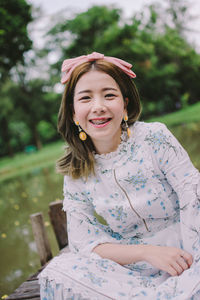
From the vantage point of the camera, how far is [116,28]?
20.7m

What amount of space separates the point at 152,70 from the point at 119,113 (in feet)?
71.9

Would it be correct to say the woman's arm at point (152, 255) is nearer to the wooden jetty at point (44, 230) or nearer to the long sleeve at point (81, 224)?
the long sleeve at point (81, 224)

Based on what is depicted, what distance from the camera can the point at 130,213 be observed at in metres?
1.88

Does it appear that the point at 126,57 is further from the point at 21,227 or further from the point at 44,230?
the point at 44,230

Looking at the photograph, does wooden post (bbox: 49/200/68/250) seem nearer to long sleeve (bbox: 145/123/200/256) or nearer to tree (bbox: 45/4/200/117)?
long sleeve (bbox: 145/123/200/256)

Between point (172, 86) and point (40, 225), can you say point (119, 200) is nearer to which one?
point (40, 225)

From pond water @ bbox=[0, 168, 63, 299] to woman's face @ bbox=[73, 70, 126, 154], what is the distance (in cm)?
263

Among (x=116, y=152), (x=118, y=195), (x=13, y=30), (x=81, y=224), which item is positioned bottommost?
→ (x=81, y=224)

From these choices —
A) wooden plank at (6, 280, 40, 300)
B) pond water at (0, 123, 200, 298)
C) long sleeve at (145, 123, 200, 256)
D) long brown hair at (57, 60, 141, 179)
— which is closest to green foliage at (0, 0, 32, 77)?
pond water at (0, 123, 200, 298)

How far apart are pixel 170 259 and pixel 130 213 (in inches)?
15.3

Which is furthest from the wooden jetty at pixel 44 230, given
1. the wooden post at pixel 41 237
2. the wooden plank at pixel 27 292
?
the wooden plank at pixel 27 292

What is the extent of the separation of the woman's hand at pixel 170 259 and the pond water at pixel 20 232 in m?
2.53

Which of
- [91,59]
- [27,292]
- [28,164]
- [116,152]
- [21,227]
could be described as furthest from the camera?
[28,164]

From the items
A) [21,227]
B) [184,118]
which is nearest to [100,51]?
[184,118]
